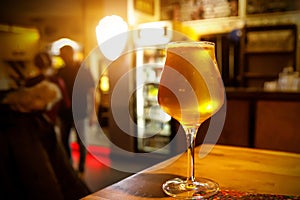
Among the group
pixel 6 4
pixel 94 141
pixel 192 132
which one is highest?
pixel 6 4

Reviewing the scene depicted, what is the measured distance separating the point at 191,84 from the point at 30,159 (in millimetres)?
1038

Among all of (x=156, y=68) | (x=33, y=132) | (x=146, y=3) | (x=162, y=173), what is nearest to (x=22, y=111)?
(x=33, y=132)

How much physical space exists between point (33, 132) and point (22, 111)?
17 centimetres

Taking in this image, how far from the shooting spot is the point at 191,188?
0.68m

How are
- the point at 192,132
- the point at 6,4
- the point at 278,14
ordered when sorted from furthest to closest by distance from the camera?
the point at 6,4, the point at 278,14, the point at 192,132

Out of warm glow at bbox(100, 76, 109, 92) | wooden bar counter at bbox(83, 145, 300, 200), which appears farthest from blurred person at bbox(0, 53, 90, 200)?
warm glow at bbox(100, 76, 109, 92)

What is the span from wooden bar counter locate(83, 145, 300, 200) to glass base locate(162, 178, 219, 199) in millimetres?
19

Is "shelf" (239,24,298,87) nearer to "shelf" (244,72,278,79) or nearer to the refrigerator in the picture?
"shelf" (244,72,278,79)

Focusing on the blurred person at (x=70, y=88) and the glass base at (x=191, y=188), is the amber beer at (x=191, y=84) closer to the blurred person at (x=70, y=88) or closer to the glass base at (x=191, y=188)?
the glass base at (x=191, y=188)

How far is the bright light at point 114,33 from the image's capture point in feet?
14.3

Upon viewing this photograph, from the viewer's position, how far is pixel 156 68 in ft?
14.3

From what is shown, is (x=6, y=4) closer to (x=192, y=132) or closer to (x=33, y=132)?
(x=33, y=132)

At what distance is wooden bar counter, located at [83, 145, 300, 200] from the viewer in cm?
67

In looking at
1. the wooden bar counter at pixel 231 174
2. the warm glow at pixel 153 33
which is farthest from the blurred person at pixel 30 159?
the warm glow at pixel 153 33
